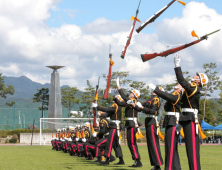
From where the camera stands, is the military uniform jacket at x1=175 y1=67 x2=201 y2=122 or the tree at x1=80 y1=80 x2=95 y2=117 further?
the tree at x1=80 y1=80 x2=95 y2=117

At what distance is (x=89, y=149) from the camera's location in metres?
15.1

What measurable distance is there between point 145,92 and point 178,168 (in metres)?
46.6

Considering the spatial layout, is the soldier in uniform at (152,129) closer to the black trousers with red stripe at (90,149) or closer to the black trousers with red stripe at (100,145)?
the black trousers with red stripe at (100,145)

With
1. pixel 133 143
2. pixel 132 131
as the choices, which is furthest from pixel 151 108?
pixel 133 143

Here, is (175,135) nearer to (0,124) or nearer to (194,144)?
(194,144)

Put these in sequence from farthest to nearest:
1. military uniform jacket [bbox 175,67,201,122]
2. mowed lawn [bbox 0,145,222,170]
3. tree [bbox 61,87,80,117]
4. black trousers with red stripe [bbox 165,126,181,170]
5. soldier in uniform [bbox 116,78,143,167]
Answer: tree [bbox 61,87,80,117]
mowed lawn [bbox 0,145,222,170]
soldier in uniform [bbox 116,78,143,167]
black trousers with red stripe [bbox 165,126,181,170]
military uniform jacket [bbox 175,67,201,122]

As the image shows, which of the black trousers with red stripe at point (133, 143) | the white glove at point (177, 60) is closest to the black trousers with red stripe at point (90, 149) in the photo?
the black trousers with red stripe at point (133, 143)

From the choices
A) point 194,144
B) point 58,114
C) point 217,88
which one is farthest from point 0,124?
point 194,144

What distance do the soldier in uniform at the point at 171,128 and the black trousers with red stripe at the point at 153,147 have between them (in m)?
0.96

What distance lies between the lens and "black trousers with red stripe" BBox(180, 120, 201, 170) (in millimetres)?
8031

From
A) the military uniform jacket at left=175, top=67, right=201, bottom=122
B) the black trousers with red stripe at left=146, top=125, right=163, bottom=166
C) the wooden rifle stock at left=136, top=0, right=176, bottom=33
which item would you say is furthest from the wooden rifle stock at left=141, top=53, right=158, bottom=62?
the black trousers with red stripe at left=146, top=125, right=163, bottom=166

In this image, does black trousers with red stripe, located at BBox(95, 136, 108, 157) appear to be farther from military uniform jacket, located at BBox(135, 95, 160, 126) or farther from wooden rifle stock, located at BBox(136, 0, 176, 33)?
wooden rifle stock, located at BBox(136, 0, 176, 33)

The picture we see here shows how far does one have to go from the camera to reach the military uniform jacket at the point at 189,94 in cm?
803

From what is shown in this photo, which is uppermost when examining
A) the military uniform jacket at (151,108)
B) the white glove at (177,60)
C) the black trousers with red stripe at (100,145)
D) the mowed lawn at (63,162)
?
the white glove at (177,60)
